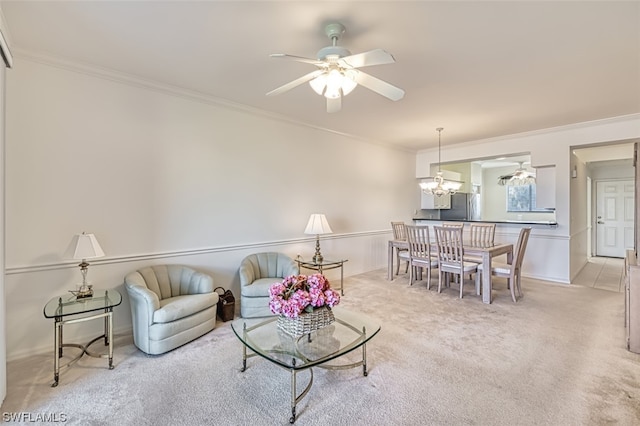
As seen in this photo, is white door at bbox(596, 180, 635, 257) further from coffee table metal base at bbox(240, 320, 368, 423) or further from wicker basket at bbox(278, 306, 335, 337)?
wicker basket at bbox(278, 306, 335, 337)

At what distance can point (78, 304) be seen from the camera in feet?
7.98

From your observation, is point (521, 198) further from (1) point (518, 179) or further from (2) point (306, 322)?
(2) point (306, 322)

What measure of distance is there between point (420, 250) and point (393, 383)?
2.84 metres

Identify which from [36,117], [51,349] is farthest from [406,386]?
[36,117]

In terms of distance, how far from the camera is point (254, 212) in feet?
13.3

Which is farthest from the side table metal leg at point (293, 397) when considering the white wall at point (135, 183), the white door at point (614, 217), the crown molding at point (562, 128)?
the white door at point (614, 217)

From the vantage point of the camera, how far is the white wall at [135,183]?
257 cm

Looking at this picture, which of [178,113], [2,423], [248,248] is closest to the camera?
[2,423]

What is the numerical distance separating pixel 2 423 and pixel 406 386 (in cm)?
246

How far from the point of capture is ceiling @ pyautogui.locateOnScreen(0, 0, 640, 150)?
2010mm

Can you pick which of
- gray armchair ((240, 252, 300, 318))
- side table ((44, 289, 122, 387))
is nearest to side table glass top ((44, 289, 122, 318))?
side table ((44, 289, 122, 387))

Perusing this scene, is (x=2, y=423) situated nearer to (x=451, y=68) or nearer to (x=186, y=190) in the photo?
(x=186, y=190)

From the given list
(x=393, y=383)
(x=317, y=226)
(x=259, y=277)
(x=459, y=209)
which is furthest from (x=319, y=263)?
(x=459, y=209)

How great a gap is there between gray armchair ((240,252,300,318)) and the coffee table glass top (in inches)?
32.9
